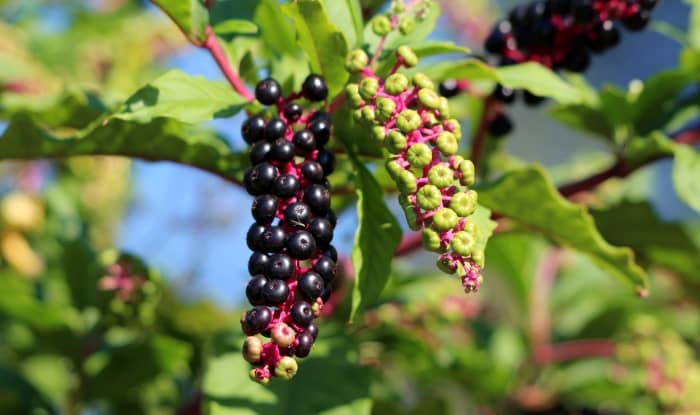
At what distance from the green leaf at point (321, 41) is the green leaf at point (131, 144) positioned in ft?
0.78

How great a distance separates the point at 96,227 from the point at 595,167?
6.02ft

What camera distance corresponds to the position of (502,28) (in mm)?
1371

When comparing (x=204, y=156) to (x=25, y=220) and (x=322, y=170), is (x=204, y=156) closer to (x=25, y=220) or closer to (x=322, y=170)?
(x=322, y=170)

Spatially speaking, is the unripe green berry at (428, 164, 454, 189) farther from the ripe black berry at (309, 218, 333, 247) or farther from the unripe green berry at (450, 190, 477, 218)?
the ripe black berry at (309, 218, 333, 247)

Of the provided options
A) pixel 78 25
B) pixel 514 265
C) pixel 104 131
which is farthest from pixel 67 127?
pixel 78 25

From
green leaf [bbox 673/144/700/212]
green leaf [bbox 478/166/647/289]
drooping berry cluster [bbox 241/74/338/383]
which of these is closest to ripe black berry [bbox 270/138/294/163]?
drooping berry cluster [bbox 241/74/338/383]

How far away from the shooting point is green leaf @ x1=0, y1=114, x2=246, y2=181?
117 cm

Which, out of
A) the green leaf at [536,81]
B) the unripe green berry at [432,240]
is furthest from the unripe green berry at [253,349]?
the green leaf at [536,81]

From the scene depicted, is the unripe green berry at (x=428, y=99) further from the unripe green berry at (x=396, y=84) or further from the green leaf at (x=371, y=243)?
the green leaf at (x=371, y=243)

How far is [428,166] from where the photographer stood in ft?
2.85

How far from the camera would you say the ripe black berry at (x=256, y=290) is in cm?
84

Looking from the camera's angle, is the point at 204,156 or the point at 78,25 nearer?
the point at 204,156

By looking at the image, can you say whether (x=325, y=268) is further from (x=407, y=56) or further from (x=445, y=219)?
(x=407, y=56)

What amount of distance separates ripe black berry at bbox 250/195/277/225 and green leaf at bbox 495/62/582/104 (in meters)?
0.43
